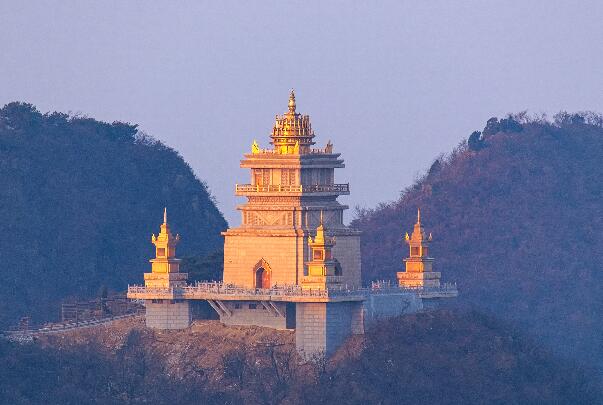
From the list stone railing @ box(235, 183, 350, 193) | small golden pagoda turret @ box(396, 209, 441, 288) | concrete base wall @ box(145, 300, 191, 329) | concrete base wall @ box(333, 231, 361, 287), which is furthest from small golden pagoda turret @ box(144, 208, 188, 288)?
small golden pagoda turret @ box(396, 209, 441, 288)

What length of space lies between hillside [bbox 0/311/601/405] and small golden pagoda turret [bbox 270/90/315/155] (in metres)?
7.75

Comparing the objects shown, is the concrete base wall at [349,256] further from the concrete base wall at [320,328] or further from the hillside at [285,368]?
the concrete base wall at [320,328]

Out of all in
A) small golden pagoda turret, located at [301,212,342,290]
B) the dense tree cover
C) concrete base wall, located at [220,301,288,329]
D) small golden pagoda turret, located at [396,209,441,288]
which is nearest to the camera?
the dense tree cover

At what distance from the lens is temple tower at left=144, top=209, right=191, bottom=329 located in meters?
175

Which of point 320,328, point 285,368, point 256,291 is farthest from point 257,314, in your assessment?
point 285,368

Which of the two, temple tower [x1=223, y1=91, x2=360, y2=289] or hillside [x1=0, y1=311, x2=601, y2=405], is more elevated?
temple tower [x1=223, y1=91, x2=360, y2=289]

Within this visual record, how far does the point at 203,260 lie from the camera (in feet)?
617

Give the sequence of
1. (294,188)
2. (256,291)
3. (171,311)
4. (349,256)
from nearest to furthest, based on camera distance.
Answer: (256,291)
(294,188)
(171,311)
(349,256)

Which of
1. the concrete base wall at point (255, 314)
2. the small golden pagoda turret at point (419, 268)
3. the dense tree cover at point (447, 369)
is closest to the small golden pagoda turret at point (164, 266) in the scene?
the concrete base wall at point (255, 314)

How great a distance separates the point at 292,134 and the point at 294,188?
8.55 ft

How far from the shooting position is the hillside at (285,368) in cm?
16762

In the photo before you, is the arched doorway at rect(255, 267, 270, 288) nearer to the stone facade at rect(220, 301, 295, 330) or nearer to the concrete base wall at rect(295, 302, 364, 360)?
the stone facade at rect(220, 301, 295, 330)

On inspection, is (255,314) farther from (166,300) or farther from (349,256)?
(349,256)

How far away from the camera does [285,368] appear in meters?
171
